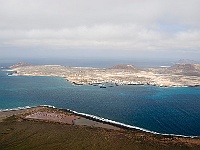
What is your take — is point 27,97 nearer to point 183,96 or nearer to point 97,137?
point 97,137

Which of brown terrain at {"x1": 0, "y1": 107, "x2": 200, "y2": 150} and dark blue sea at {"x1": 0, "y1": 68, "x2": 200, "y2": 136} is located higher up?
dark blue sea at {"x1": 0, "y1": 68, "x2": 200, "y2": 136}

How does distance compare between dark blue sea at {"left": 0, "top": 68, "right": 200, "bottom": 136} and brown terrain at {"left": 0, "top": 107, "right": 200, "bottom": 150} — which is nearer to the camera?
brown terrain at {"left": 0, "top": 107, "right": 200, "bottom": 150}

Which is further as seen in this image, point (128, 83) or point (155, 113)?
point (128, 83)

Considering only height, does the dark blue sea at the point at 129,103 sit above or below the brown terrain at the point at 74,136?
above

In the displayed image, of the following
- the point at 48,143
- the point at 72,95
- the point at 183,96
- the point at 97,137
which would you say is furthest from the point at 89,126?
the point at 183,96

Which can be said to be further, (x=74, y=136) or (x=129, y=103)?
(x=129, y=103)

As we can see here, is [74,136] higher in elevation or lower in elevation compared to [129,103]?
lower

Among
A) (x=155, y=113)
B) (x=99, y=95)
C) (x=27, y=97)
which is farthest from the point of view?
(x=99, y=95)

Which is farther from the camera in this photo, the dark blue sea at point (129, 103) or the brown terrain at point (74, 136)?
the dark blue sea at point (129, 103)
